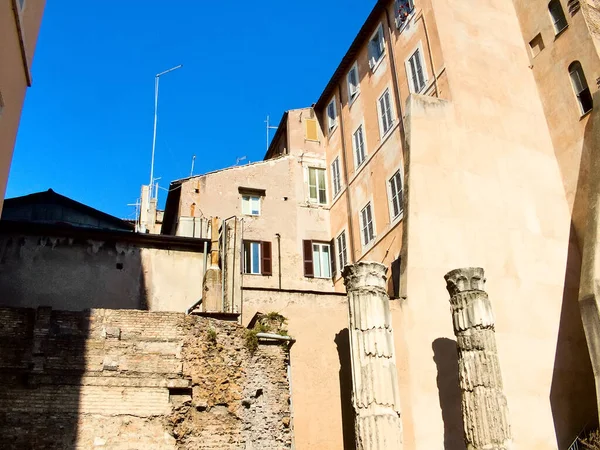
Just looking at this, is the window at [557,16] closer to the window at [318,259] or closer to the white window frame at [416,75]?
→ the white window frame at [416,75]

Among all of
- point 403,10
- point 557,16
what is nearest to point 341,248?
point 403,10

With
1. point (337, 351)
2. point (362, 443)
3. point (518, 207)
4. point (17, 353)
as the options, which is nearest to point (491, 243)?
point (518, 207)

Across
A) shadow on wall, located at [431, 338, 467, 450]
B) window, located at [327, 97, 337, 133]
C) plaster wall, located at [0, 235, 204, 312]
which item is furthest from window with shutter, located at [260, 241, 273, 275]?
shadow on wall, located at [431, 338, 467, 450]

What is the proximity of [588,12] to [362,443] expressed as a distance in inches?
636

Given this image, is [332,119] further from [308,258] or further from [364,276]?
[364,276]

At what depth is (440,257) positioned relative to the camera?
714 inches

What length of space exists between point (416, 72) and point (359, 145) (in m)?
4.09

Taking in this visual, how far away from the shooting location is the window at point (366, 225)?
23.8m

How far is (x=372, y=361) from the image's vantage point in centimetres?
1448

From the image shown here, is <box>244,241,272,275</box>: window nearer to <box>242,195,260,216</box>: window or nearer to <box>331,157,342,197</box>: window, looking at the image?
<box>242,195,260,216</box>: window

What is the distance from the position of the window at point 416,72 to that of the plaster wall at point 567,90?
4.24 metres

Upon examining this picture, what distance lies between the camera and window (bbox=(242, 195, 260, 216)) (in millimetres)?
27062

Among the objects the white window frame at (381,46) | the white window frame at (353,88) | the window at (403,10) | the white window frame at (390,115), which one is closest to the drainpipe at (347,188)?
the white window frame at (353,88)

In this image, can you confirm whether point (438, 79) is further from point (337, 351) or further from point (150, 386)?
point (150, 386)
